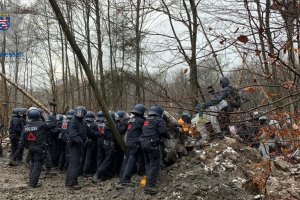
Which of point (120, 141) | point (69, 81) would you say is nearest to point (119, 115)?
point (120, 141)

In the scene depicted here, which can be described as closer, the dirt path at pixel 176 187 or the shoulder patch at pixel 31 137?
the dirt path at pixel 176 187

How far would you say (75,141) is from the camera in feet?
34.0

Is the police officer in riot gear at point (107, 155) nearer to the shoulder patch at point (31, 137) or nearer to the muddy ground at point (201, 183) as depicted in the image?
the muddy ground at point (201, 183)

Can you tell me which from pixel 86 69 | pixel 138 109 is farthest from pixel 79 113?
pixel 138 109

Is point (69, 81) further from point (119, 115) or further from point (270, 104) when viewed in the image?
point (270, 104)

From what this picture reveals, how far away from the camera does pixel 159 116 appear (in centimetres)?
942

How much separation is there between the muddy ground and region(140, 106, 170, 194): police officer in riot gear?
38 centimetres

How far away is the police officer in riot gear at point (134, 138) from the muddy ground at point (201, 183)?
56 cm

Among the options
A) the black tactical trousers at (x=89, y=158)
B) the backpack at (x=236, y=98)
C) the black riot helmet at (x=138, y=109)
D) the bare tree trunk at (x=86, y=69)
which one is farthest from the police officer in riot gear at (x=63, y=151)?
the backpack at (x=236, y=98)

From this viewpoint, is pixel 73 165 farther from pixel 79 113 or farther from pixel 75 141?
pixel 79 113

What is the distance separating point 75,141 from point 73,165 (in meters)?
0.67

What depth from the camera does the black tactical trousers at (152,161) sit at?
904 cm

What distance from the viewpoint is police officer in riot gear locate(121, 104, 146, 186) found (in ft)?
31.9

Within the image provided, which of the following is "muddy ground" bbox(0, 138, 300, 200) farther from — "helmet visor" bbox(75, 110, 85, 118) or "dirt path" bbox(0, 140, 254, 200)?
"helmet visor" bbox(75, 110, 85, 118)
